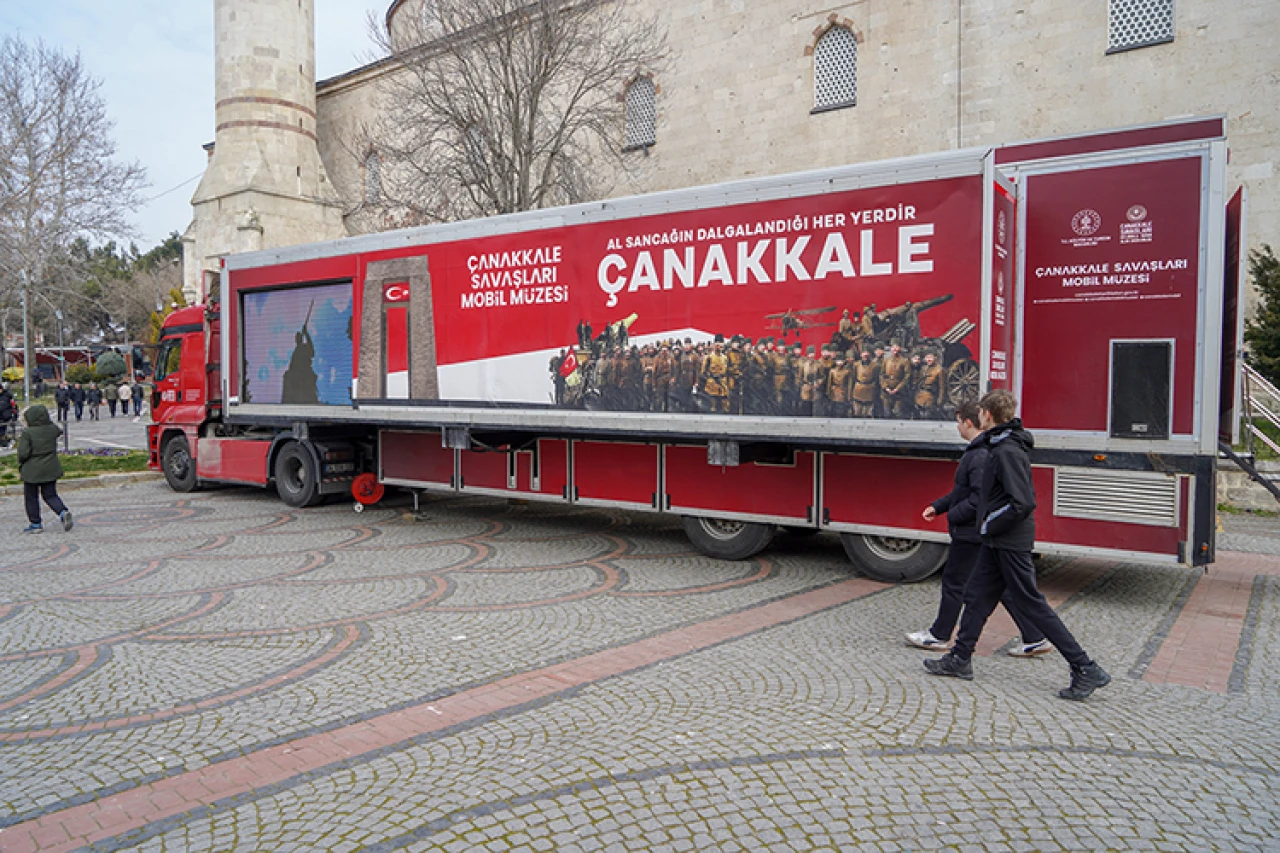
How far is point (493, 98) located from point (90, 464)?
12005mm

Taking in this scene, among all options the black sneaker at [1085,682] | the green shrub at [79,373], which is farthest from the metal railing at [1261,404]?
the green shrub at [79,373]

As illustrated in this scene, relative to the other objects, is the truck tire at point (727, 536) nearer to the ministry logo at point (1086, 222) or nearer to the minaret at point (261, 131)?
the ministry logo at point (1086, 222)

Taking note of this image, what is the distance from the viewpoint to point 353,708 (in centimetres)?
522

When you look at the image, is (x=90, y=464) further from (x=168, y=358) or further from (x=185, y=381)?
(x=185, y=381)

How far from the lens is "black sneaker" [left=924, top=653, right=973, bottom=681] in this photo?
5.64 metres

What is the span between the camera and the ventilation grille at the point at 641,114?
27031mm

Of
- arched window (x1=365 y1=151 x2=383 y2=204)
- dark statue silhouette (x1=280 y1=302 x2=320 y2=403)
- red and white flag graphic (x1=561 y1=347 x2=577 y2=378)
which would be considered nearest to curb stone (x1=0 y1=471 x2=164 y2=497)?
dark statue silhouette (x1=280 y1=302 x2=320 y2=403)

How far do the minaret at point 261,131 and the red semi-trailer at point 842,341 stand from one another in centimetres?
2623

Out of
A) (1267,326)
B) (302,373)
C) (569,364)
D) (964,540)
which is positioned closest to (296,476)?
(302,373)

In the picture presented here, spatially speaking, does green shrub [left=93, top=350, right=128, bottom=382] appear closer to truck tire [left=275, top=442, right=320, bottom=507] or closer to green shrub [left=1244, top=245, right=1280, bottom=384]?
truck tire [left=275, top=442, right=320, bottom=507]

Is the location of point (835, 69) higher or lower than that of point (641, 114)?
higher

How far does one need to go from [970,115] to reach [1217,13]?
17.3ft

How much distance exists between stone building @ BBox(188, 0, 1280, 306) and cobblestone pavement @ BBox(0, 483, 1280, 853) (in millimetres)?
13687

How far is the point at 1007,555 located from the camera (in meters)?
5.38
